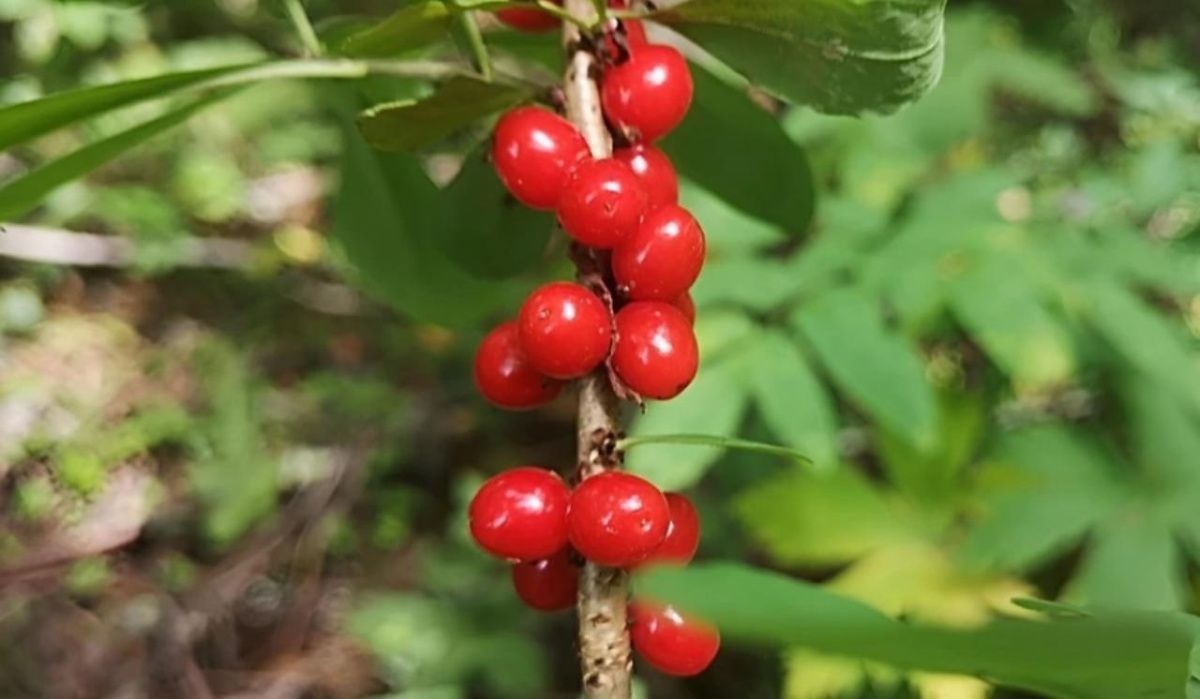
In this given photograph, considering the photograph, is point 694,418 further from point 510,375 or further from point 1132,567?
point 510,375

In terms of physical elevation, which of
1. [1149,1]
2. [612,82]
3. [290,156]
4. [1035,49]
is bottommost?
[612,82]

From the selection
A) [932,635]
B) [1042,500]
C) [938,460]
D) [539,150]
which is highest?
[938,460]

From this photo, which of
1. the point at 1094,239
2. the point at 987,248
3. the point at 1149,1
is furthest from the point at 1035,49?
the point at 987,248

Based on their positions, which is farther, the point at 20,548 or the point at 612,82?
the point at 20,548

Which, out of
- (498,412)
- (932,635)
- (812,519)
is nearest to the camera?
(932,635)

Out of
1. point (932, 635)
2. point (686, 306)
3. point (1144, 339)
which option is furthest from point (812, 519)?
point (932, 635)

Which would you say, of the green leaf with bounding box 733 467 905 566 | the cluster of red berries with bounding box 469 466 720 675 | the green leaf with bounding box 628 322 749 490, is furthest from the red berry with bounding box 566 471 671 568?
the green leaf with bounding box 733 467 905 566

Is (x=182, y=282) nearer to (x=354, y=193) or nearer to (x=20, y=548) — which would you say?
(x=20, y=548)

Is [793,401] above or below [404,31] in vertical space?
above
